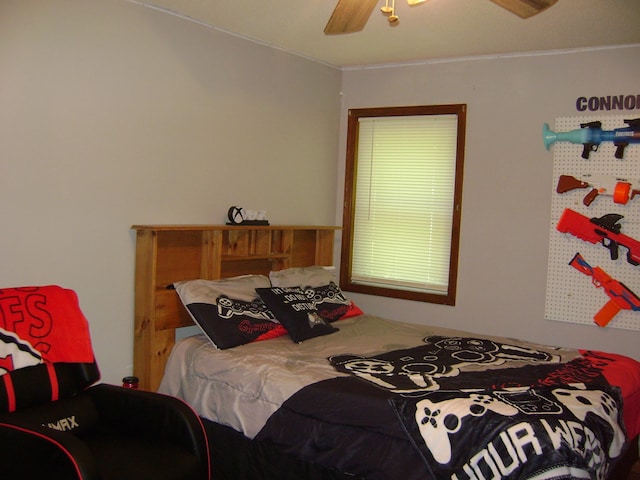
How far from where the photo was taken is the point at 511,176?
400 centimetres

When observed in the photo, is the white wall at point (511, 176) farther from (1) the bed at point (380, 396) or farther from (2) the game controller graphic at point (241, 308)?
(2) the game controller graphic at point (241, 308)

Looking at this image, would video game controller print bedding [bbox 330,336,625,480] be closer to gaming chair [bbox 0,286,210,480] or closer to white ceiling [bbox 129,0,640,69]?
gaming chair [bbox 0,286,210,480]

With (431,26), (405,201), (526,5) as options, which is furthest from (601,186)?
(526,5)

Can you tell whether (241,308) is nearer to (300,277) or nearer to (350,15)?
(300,277)

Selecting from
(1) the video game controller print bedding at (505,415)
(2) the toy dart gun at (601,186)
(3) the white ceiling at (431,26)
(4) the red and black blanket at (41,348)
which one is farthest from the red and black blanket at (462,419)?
(3) the white ceiling at (431,26)

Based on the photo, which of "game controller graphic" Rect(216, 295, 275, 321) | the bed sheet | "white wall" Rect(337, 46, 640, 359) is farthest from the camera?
"white wall" Rect(337, 46, 640, 359)

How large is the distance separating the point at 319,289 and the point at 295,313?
0.44m

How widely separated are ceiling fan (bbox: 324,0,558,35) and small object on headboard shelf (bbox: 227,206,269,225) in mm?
1432

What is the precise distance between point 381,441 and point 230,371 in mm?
858

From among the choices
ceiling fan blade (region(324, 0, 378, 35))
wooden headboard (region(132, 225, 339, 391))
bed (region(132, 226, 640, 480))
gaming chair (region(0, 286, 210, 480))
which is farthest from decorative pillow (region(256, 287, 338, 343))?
ceiling fan blade (region(324, 0, 378, 35))

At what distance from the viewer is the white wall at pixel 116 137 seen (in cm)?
268

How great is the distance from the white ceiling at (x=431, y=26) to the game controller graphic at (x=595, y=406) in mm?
1856

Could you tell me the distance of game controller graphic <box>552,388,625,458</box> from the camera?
2264 mm

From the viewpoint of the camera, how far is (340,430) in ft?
7.95
